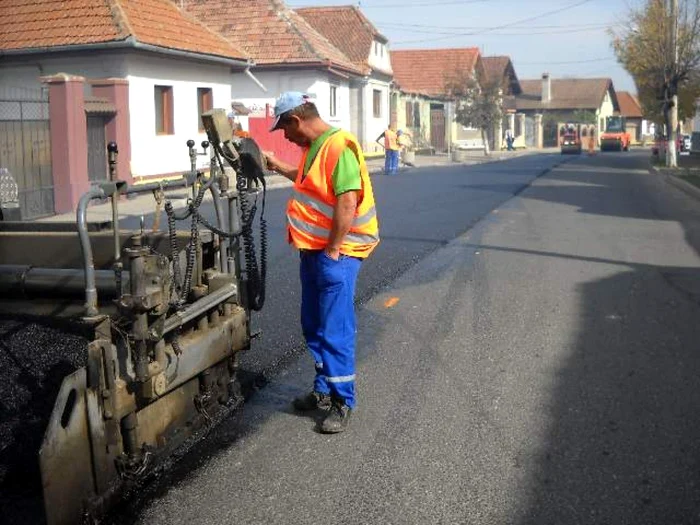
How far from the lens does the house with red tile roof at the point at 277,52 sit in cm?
3338

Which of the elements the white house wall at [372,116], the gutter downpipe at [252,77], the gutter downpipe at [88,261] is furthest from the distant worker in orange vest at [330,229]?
the white house wall at [372,116]

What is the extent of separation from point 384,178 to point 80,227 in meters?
23.5

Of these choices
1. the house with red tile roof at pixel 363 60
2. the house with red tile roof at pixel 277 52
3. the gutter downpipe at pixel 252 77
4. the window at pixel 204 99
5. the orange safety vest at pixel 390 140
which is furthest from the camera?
the house with red tile roof at pixel 363 60

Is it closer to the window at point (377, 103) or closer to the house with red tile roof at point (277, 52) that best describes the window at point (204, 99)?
the house with red tile roof at point (277, 52)

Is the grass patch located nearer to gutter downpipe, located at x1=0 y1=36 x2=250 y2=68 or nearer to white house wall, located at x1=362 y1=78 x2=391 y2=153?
gutter downpipe, located at x1=0 y1=36 x2=250 y2=68

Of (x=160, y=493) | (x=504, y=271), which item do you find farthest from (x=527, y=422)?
(x=504, y=271)

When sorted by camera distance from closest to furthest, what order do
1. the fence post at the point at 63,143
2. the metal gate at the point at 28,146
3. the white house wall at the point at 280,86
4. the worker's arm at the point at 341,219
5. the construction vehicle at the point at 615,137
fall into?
1. the worker's arm at the point at 341,219
2. the metal gate at the point at 28,146
3. the fence post at the point at 63,143
4. the white house wall at the point at 280,86
5. the construction vehicle at the point at 615,137

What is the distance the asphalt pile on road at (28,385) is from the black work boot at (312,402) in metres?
1.22

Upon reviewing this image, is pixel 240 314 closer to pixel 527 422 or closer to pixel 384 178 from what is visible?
pixel 527 422

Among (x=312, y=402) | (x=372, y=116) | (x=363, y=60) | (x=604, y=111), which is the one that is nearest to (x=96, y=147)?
(x=312, y=402)

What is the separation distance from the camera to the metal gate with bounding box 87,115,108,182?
61.7 feet

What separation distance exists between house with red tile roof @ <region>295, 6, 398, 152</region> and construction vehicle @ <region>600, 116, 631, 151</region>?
73.3 feet

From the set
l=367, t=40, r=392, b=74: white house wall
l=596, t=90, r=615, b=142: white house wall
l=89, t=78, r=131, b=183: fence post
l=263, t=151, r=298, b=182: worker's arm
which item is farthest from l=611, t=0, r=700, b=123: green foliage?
l=596, t=90, r=615, b=142: white house wall

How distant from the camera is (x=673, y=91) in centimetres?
3397
